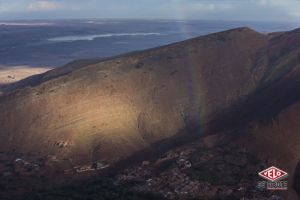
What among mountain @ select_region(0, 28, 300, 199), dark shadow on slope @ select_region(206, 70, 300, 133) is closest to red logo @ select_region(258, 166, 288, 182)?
mountain @ select_region(0, 28, 300, 199)

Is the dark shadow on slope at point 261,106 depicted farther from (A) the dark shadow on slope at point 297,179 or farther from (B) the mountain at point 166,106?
(A) the dark shadow on slope at point 297,179

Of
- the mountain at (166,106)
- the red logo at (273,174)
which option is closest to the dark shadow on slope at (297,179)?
the mountain at (166,106)

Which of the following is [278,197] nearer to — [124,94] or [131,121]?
[131,121]

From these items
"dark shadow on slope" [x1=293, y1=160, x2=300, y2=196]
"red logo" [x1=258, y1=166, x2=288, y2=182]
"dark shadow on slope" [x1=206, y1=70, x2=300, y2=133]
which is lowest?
"dark shadow on slope" [x1=293, y1=160, x2=300, y2=196]

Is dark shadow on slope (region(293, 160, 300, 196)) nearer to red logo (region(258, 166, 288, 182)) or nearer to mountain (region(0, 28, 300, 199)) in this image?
mountain (region(0, 28, 300, 199))

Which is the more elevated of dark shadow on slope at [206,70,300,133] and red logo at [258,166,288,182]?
dark shadow on slope at [206,70,300,133]

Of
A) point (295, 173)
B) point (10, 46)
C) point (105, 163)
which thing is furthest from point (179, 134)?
point (10, 46)

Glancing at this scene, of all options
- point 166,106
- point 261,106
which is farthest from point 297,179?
point 166,106
